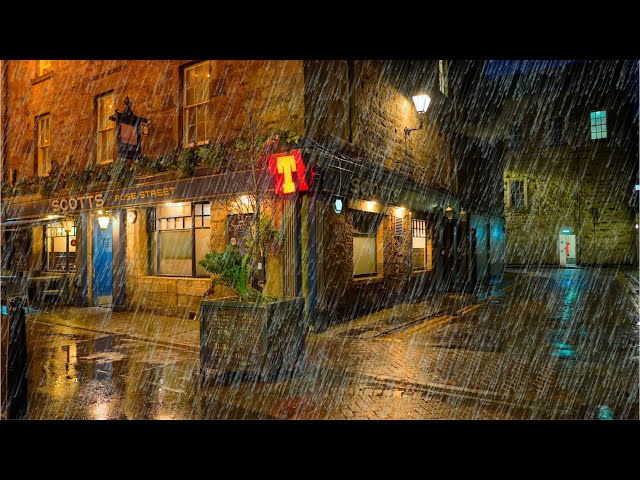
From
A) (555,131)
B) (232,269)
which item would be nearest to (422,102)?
(232,269)

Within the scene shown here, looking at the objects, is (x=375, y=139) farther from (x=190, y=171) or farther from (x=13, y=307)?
(x=13, y=307)

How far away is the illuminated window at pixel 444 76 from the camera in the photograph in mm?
17820

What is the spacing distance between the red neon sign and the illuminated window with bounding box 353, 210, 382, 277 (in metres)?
2.66

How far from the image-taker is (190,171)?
36.6 feet

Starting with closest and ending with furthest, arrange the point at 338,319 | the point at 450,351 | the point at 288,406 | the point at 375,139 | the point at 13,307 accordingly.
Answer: the point at 13,307 < the point at 288,406 < the point at 450,351 < the point at 338,319 < the point at 375,139

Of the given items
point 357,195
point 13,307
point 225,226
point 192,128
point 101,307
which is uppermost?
point 192,128

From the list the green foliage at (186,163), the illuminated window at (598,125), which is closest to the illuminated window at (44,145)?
the green foliage at (186,163)

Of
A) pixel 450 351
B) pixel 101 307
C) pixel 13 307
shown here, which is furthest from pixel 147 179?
pixel 450 351

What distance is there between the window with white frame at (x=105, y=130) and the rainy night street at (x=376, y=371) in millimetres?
4774

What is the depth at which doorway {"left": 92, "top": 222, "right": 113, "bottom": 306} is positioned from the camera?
1445 centimetres

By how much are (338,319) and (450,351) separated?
10.5ft

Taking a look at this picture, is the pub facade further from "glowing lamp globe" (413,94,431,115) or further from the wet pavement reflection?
the wet pavement reflection

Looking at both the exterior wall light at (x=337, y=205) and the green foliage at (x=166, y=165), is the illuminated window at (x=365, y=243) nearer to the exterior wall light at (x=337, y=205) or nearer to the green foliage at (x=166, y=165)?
the exterior wall light at (x=337, y=205)

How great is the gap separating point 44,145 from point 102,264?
4.81m
